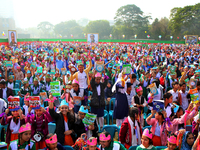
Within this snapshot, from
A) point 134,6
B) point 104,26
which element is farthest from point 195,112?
point 134,6

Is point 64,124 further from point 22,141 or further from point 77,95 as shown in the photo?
point 77,95

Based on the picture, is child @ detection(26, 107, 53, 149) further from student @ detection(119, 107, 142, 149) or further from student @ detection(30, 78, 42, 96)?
student @ detection(30, 78, 42, 96)

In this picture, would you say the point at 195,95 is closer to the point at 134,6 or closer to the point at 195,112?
the point at 195,112

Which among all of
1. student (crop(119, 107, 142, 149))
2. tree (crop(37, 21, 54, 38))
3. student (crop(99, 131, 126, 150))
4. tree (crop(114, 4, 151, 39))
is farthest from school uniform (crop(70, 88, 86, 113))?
tree (crop(37, 21, 54, 38))

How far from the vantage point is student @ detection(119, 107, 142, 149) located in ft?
10.6

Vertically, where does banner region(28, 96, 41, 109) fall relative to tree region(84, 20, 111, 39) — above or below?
below

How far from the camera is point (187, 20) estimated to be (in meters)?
45.3

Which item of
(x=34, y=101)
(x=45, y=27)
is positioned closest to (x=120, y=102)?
(x=34, y=101)

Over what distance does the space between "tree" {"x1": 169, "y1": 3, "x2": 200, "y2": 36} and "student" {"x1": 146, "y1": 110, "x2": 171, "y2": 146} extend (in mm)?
46970

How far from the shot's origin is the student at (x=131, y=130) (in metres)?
3.25

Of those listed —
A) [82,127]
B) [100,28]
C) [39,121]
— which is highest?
[100,28]

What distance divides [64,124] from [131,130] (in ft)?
4.31

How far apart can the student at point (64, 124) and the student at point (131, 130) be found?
999mm

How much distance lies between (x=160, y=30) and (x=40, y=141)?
1986 inches
